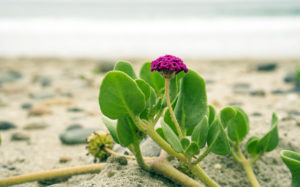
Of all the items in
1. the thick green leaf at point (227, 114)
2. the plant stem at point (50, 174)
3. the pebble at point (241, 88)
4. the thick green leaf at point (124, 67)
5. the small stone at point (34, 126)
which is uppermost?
the thick green leaf at point (124, 67)

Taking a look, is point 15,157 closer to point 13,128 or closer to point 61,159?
point 61,159

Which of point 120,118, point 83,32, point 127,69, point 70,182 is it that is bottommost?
point 70,182

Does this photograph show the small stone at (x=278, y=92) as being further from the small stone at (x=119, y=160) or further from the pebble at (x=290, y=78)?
the small stone at (x=119, y=160)

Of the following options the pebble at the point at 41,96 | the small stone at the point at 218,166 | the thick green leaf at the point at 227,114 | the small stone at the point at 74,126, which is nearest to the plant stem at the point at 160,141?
the thick green leaf at the point at 227,114

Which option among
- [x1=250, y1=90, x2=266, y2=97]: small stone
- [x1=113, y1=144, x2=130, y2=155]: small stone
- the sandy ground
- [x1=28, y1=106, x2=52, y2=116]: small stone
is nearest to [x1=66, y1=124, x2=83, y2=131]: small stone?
the sandy ground

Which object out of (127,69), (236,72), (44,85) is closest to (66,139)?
(127,69)

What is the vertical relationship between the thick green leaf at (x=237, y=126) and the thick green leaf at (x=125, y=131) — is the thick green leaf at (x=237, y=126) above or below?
below

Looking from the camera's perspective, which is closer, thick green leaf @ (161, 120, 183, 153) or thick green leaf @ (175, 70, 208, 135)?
thick green leaf @ (161, 120, 183, 153)

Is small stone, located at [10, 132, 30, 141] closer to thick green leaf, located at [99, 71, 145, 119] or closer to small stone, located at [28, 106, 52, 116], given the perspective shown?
small stone, located at [28, 106, 52, 116]
